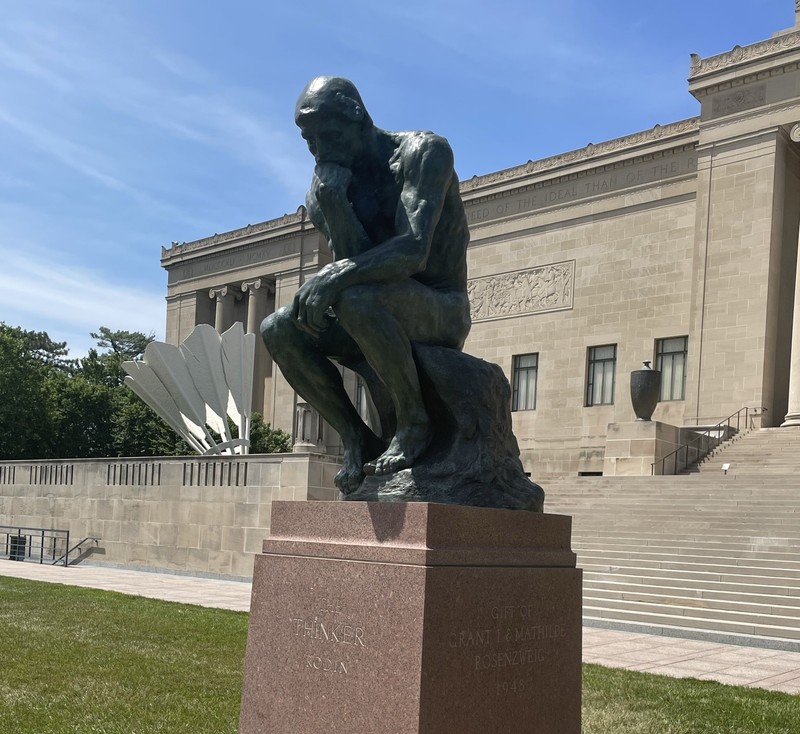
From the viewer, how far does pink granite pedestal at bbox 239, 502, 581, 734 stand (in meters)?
3.99

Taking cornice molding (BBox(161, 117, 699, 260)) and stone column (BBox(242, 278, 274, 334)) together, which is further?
stone column (BBox(242, 278, 274, 334))

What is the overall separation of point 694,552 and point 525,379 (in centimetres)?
2077

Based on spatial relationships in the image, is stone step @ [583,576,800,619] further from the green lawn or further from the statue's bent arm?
the statue's bent arm

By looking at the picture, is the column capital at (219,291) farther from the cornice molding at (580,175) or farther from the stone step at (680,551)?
the stone step at (680,551)

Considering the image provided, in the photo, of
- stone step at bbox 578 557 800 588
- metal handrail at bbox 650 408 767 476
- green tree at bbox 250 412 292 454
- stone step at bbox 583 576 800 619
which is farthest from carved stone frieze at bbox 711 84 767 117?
green tree at bbox 250 412 292 454

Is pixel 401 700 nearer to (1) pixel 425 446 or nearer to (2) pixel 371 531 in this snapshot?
(2) pixel 371 531

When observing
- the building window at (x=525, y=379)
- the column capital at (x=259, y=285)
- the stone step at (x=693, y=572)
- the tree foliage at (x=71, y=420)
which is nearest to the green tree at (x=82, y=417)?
the tree foliage at (x=71, y=420)

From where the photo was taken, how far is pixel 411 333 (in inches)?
186

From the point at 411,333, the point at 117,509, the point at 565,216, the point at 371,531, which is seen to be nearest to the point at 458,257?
the point at 411,333

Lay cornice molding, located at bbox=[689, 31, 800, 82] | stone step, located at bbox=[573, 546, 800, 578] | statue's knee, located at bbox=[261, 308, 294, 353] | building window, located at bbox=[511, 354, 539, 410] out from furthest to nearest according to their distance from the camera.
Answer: building window, located at bbox=[511, 354, 539, 410], cornice molding, located at bbox=[689, 31, 800, 82], stone step, located at bbox=[573, 546, 800, 578], statue's knee, located at bbox=[261, 308, 294, 353]

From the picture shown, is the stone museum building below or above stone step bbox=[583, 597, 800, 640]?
above

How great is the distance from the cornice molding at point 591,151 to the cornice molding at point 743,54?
173cm

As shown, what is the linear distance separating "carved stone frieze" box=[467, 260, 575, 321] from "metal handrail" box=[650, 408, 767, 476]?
8568mm

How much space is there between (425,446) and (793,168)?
29.9 meters
